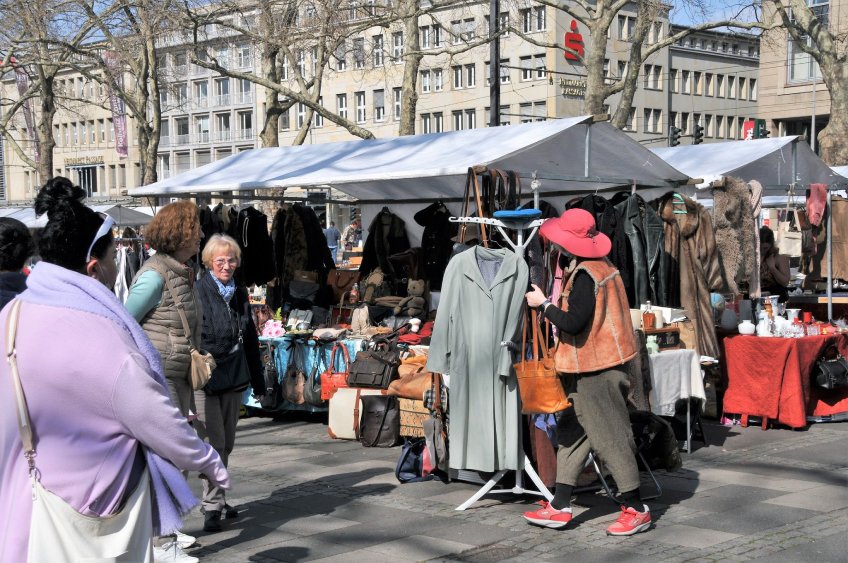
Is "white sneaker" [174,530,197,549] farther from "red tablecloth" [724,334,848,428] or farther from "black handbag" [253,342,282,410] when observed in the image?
"red tablecloth" [724,334,848,428]

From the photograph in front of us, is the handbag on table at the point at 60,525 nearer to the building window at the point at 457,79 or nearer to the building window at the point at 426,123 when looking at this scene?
the building window at the point at 457,79

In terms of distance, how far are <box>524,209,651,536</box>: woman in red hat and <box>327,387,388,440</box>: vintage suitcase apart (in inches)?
130

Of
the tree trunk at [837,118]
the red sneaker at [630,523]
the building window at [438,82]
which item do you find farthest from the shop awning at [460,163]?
the building window at [438,82]

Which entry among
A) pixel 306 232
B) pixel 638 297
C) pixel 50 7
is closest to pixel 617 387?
Answer: pixel 638 297

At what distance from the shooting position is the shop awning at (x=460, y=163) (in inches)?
364

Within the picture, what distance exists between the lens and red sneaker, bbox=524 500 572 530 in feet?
20.8

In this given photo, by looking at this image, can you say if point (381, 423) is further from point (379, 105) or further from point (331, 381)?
point (379, 105)

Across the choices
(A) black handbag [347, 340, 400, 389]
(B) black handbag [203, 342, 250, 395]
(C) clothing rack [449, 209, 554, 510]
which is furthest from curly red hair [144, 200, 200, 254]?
(A) black handbag [347, 340, 400, 389]

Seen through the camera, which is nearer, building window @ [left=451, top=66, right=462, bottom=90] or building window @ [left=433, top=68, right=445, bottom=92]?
building window @ [left=451, top=66, right=462, bottom=90]

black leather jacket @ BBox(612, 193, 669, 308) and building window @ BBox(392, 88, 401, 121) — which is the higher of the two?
building window @ BBox(392, 88, 401, 121)

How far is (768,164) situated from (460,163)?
164 inches

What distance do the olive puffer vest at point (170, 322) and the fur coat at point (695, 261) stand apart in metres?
4.90

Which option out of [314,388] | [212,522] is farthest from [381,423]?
[212,522]

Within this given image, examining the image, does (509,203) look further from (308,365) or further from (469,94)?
(469,94)
